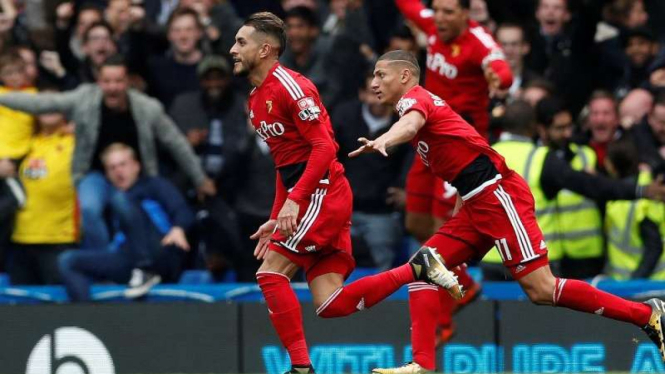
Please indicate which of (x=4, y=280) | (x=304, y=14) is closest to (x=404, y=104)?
(x=304, y=14)

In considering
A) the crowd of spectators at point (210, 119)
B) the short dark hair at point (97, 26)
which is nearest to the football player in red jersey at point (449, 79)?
the crowd of spectators at point (210, 119)

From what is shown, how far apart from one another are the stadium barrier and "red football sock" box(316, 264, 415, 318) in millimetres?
2455

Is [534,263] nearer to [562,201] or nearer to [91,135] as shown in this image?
[562,201]

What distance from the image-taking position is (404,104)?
8383 millimetres

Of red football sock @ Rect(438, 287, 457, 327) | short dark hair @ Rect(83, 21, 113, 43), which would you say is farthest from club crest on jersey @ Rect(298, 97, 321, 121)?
short dark hair @ Rect(83, 21, 113, 43)

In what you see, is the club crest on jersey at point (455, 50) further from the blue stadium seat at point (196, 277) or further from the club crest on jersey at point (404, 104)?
the blue stadium seat at point (196, 277)

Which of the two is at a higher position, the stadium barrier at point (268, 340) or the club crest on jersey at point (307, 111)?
the club crest on jersey at point (307, 111)

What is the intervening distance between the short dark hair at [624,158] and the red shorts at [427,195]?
5.74ft

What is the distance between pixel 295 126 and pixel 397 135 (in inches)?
37.7

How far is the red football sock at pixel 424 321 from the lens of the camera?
8.88m

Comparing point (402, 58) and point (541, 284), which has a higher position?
point (402, 58)

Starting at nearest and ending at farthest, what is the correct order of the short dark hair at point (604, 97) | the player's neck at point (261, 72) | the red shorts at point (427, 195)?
1. the player's neck at point (261, 72)
2. the red shorts at point (427, 195)
3. the short dark hair at point (604, 97)

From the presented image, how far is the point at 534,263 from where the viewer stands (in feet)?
28.6

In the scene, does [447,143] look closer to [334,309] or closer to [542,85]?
[334,309]
